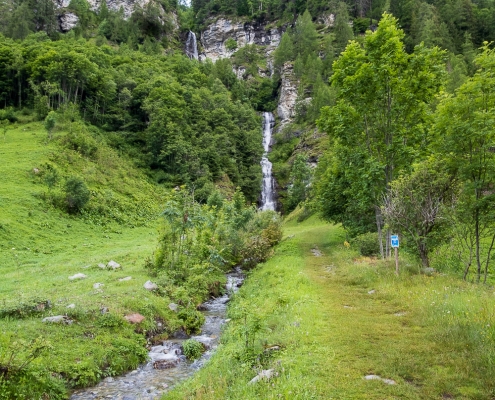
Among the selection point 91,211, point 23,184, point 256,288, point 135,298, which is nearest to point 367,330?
point 135,298

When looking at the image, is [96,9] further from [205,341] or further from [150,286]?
[205,341]

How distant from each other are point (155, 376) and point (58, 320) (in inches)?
150

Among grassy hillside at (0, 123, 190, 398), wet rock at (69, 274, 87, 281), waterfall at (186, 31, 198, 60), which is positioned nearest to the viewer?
grassy hillside at (0, 123, 190, 398)

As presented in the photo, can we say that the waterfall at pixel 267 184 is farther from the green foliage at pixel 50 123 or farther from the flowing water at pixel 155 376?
the flowing water at pixel 155 376

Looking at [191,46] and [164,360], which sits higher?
[191,46]

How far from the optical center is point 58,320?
11.4 meters

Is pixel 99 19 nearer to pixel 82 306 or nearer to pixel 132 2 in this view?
pixel 132 2

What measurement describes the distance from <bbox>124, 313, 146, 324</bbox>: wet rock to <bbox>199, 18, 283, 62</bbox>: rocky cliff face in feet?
477

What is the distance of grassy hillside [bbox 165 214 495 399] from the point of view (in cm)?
627

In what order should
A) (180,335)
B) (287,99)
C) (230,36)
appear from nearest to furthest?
(180,335)
(287,99)
(230,36)

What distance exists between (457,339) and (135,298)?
38.3 feet

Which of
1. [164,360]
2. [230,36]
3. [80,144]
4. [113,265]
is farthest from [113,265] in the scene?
[230,36]

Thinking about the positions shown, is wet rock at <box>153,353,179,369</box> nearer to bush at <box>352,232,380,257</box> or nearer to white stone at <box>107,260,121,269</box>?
white stone at <box>107,260,121,269</box>

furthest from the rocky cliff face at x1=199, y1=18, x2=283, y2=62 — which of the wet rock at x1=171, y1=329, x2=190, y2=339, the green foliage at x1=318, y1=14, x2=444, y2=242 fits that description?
the wet rock at x1=171, y1=329, x2=190, y2=339
